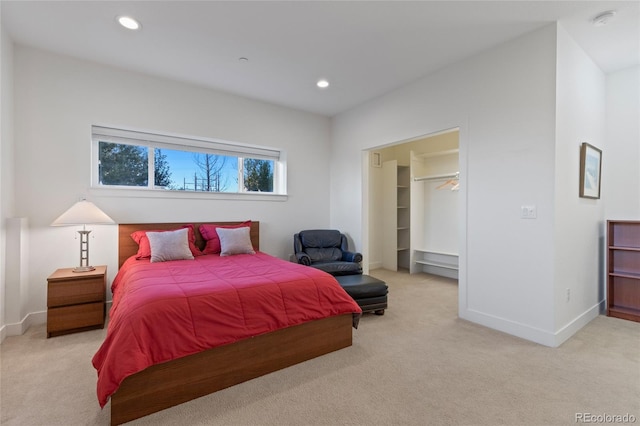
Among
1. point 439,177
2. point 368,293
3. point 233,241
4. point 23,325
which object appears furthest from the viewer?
point 439,177

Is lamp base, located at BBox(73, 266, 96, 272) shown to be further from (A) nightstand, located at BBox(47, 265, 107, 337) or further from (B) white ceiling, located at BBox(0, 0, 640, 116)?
(B) white ceiling, located at BBox(0, 0, 640, 116)

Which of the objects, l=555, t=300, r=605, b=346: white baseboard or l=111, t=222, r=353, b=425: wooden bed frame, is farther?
l=555, t=300, r=605, b=346: white baseboard

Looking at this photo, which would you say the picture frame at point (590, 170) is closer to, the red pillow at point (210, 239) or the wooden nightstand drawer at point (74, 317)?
the red pillow at point (210, 239)

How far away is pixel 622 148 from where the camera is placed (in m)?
3.50

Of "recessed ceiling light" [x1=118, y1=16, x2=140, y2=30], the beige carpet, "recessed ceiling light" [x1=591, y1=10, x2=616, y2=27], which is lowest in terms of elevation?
the beige carpet

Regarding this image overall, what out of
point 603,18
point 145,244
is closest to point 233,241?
point 145,244

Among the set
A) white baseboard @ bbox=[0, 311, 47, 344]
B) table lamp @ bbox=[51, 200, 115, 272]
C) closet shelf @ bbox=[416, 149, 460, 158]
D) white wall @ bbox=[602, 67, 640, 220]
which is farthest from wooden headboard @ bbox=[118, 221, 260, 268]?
white wall @ bbox=[602, 67, 640, 220]

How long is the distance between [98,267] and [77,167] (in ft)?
3.78

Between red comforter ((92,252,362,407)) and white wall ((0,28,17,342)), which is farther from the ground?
white wall ((0,28,17,342))

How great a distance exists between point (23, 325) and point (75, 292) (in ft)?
2.24

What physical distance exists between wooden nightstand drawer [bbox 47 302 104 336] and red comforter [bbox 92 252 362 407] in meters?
0.56

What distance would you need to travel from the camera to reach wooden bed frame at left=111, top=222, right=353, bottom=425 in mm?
1704

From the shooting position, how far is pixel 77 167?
3.30m

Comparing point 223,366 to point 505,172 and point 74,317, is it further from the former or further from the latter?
point 505,172
